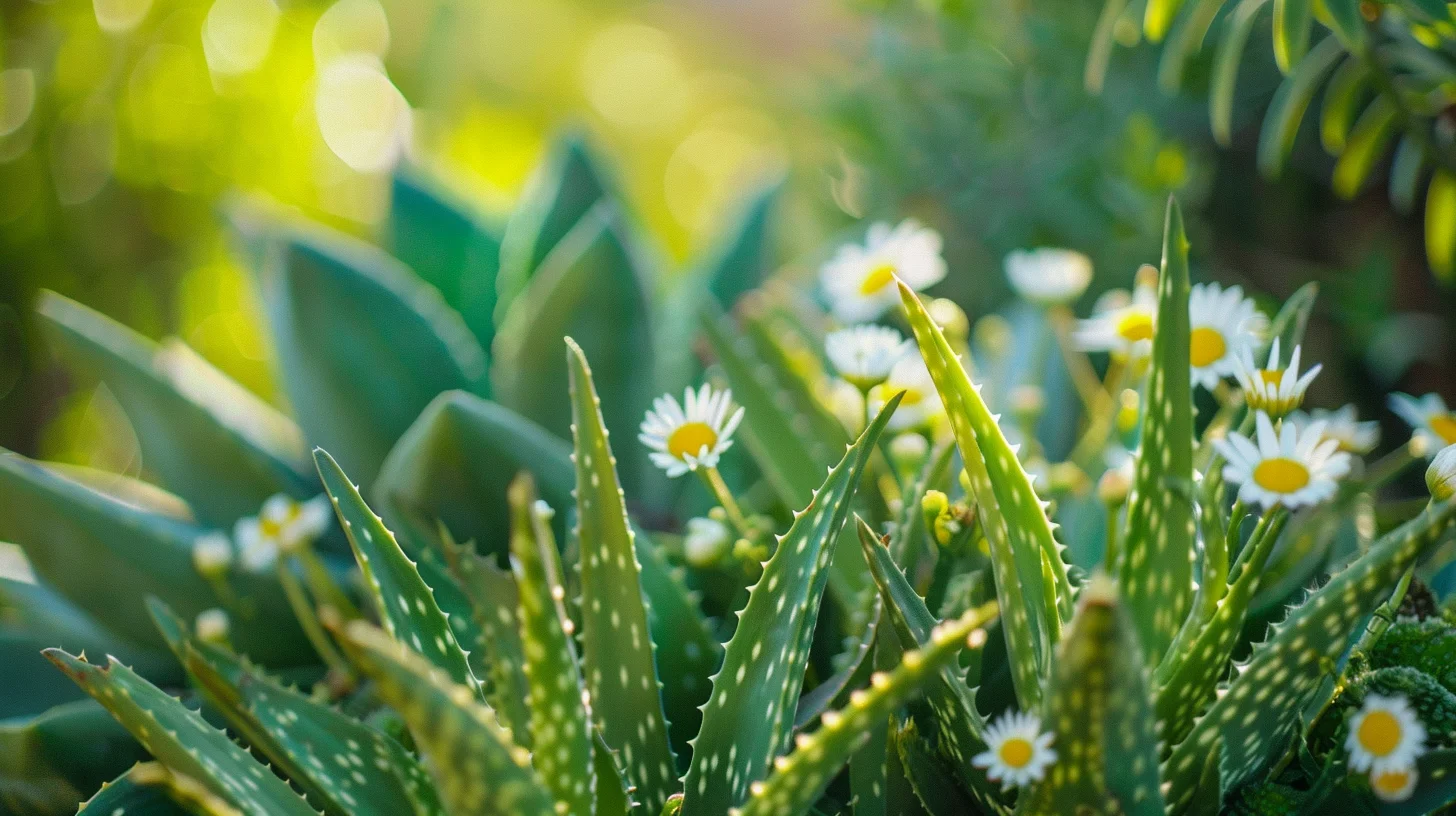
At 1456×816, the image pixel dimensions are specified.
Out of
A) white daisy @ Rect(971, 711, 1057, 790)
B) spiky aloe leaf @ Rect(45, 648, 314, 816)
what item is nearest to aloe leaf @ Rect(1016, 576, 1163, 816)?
white daisy @ Rect(971, 711, 1057, 790)

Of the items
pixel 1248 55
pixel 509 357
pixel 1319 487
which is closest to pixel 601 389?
pixel 509 357

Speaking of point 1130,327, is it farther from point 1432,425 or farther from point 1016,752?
point 1016,752

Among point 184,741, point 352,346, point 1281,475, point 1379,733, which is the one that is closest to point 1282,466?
point 1281,475

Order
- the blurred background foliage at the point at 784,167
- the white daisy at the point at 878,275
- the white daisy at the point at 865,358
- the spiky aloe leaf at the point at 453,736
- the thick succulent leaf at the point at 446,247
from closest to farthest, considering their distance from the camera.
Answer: the spiky aloe leaf at the point at 453,736 < the white daisy at the point at 865,358 < the white daisy at the point at 878,275 < the thick succulent leaf at the point at 446,247 < the blurred background foliage at the point at 784,167

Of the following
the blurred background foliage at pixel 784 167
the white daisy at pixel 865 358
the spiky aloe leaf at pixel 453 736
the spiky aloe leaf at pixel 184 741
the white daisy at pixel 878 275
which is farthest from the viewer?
the blurred background foliage at pixel 784 167

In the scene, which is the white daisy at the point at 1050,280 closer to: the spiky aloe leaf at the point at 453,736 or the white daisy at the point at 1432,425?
the white daisy at the point at 1432,425

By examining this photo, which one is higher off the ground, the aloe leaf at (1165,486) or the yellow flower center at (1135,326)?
the yellow flower center at (1135,326)

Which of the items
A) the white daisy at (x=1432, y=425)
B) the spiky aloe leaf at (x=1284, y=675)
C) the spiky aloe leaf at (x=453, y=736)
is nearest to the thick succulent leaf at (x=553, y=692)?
the spiky aloe leaf at (x=453, y=736)
